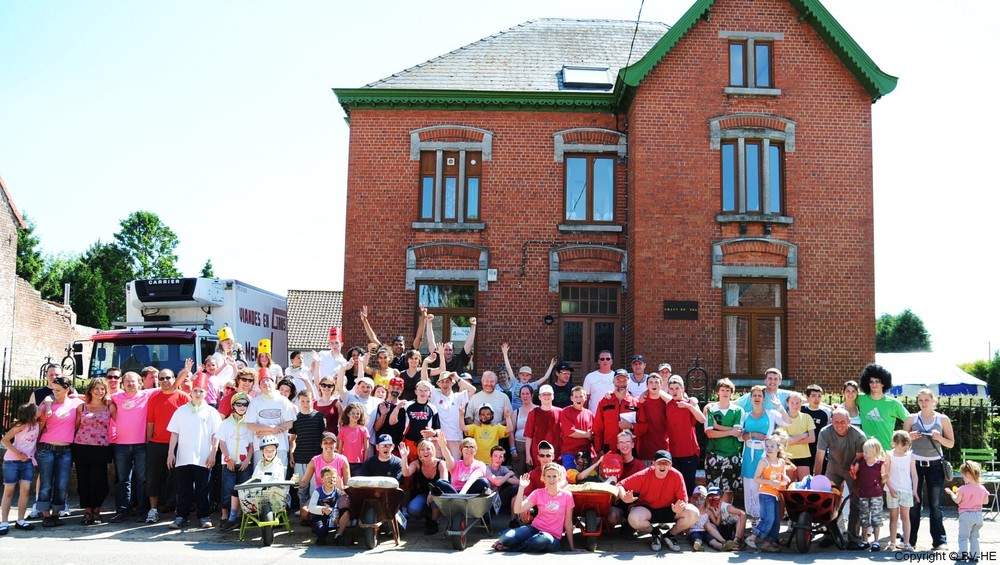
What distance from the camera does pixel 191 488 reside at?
10719 millimetres

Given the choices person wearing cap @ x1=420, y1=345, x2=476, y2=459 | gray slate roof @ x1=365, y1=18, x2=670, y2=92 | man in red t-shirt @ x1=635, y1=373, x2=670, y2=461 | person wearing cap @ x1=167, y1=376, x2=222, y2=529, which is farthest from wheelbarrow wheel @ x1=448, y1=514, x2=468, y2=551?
gray slate roof @ x1=365, y1=18, x2=670, y2=92

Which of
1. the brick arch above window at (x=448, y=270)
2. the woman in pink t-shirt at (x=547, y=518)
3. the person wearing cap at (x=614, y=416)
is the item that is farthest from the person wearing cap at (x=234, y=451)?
the brick arch above window at (x=448, y=270)

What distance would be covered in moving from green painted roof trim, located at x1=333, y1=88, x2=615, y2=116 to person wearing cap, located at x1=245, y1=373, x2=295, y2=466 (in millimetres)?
9074

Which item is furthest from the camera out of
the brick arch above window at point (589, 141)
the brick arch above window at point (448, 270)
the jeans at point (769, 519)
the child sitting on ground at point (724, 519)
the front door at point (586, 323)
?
the brick arch above window at point (589, 141)

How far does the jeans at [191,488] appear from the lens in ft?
34.8

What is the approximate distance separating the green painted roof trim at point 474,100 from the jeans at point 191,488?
9.84m

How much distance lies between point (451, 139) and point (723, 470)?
1014cm

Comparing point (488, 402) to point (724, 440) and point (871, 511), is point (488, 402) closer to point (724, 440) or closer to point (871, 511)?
point (724, 440)

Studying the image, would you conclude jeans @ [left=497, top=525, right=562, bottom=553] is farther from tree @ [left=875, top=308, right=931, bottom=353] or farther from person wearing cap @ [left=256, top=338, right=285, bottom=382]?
tree @ [left=875, top=308, right=931, bottom=353]

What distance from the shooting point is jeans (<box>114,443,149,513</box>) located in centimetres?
1092

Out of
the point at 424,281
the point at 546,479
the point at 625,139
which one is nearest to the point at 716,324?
the point at 625,139

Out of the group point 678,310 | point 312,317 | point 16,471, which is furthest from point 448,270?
point 312,317

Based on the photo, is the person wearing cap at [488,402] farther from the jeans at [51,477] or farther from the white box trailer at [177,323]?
the white box trailer at [177,323]

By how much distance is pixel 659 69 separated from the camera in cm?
1719
